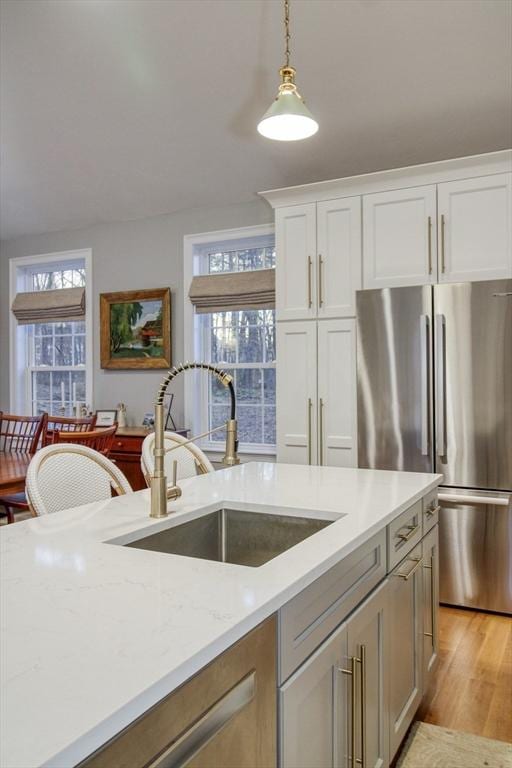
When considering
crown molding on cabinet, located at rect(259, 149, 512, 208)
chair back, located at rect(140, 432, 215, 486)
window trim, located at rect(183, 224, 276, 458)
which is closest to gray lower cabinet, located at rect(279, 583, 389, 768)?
chair back, located at rect(140, 432, 215, 486)

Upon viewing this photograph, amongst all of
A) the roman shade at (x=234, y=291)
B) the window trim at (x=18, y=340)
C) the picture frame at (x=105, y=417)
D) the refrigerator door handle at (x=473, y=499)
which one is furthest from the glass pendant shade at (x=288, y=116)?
the window trim at (x=18, y=340)

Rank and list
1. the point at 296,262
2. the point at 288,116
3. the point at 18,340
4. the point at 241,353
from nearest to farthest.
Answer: the point at 288,116 → the point at 296,262 → the point at 241,353 → the point at 18,340

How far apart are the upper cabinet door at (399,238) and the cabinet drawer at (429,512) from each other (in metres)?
1.51

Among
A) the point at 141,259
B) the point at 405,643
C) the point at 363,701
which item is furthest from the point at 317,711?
the point at 141,259

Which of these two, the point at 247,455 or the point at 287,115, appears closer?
the point at 287,115

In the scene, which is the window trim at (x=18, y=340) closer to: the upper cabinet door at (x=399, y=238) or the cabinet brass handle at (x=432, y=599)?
the upper cabinet door at (x=399, y=238)

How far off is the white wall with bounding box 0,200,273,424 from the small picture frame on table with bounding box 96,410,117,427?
0.48ft

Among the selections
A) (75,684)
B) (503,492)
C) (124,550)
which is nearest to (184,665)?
(75,684)

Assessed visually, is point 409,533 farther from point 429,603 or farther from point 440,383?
point 440,383

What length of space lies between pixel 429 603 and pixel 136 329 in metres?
3.62

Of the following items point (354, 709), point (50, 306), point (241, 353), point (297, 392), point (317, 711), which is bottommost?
point (354, 709)

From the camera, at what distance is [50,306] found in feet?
18.5

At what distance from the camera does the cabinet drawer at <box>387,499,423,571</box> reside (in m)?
1.79

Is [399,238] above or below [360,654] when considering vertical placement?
above
